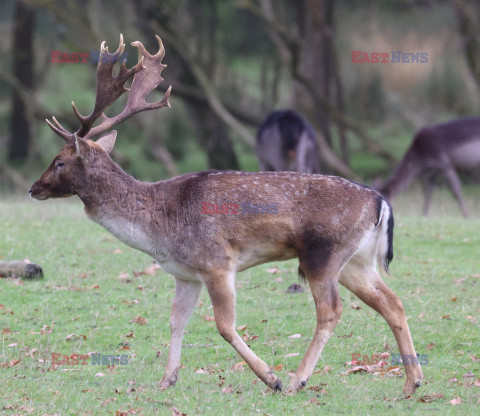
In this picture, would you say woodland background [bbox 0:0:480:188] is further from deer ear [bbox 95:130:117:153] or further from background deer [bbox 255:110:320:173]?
deer ear [bbox 95:130:117:153]

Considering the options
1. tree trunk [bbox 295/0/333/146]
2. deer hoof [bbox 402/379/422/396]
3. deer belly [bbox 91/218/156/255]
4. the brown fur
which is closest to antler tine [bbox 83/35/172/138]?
the brown fur

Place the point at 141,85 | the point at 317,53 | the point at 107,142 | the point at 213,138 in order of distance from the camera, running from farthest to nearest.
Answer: the point at 317,53 → the point at 213,138 → the point at 141,85 → the point at 107,142

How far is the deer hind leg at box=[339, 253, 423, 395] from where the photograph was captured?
609cm

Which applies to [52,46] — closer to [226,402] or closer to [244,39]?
[244,39]

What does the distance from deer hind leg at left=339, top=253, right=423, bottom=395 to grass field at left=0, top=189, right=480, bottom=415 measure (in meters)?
0.19

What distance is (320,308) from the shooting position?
6.23m

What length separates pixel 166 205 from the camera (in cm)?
651

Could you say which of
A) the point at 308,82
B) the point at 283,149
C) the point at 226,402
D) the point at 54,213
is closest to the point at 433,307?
the point at 226,402

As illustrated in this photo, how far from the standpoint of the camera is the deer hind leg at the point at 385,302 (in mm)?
6086

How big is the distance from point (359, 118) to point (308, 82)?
33.0 feet

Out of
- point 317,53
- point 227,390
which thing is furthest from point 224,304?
point 317,53

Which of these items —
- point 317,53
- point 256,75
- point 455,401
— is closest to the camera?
point 455,401

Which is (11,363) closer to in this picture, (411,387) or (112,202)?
(112,202)

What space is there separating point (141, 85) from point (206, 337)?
2.34 meters
